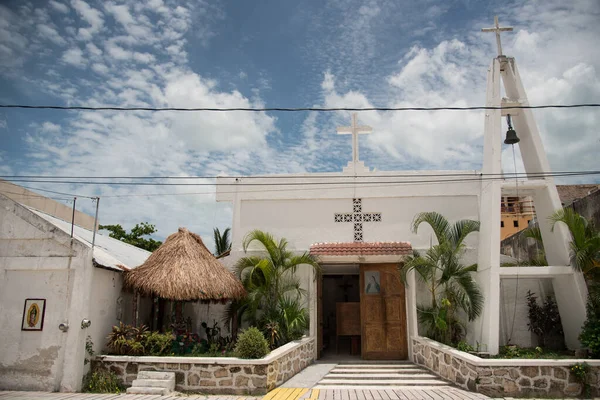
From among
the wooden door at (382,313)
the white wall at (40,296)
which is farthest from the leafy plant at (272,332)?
the white wall at (40,296)

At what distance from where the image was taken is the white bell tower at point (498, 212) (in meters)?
10.5

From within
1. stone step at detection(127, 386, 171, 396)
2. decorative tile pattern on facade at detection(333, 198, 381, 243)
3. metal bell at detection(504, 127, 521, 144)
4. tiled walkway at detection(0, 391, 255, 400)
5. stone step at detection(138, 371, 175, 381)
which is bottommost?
tiled walkway at detection(0, 391, 255, 400)

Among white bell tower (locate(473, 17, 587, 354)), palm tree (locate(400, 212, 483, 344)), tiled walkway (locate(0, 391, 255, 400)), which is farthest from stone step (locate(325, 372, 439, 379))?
tiled walkway (locate(0, 391, 255, 400))

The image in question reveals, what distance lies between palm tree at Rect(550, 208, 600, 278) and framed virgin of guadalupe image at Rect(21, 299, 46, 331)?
37.5 feet

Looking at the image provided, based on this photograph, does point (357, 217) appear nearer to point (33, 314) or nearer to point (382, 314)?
point (382, 314)

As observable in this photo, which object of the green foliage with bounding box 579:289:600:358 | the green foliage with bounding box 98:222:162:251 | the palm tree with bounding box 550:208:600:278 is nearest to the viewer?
the green foliage with bounding box 579:289:600:358

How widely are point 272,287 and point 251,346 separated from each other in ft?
10.1

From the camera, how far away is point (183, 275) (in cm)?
1077

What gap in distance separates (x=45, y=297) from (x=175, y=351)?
117 inches

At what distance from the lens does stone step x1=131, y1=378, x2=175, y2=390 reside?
9.21 metres

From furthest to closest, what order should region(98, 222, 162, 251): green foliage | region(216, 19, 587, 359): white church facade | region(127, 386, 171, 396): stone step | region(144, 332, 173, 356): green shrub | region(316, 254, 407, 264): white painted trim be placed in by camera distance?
region(98, 222, 162, 251): green foliage
region(316, 254, 407, 264): white painted trim
region(216, 19, 587, 359): white church facade
region(144, 332, 173, 356): green shrub
region(127, 386, 171, 396): stone step

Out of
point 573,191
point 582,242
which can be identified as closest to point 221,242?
point 582,242

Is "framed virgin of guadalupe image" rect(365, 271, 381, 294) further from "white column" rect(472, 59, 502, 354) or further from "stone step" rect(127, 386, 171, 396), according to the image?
"stone step" rect(127, 386, 171, 396)

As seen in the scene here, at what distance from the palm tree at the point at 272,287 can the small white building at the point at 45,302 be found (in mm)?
3528
